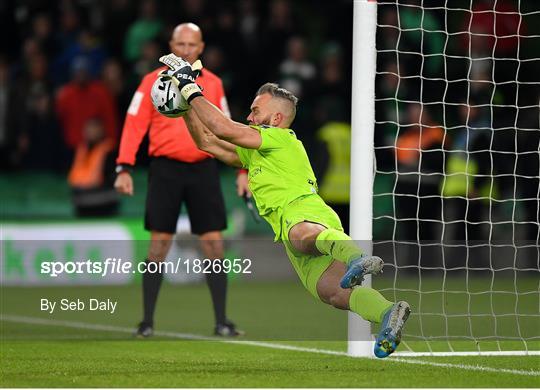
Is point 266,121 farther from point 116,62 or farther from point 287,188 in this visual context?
point 116,62

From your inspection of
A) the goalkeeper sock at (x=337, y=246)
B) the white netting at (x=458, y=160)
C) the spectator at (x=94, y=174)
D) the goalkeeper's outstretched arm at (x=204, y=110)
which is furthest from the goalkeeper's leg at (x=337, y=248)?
the spectator at (x=94, y=174)

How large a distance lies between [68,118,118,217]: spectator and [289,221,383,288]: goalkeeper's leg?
Result: 340 inches

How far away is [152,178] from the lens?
33.7 ft

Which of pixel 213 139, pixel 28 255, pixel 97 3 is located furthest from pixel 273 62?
pixel 213 139

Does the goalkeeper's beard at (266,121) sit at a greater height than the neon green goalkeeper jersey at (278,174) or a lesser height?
greater

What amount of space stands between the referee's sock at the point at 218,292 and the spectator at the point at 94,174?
5.97 meters

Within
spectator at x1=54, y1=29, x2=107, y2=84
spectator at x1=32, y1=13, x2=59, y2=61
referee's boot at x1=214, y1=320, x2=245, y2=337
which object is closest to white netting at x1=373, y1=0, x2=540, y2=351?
spectator at x1=54, y1=29, x2=107, y2=84

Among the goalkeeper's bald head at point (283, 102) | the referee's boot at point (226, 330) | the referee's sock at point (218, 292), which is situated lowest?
the referee's boot at point (226, 330)

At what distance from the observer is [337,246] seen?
7344mm

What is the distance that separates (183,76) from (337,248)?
1.31 metres

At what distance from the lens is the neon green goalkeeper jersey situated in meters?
7.85

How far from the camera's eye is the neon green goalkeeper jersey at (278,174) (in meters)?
7.85

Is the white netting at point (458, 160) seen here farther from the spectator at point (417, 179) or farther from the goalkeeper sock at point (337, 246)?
the goalkeeper sock at point (337, 246)

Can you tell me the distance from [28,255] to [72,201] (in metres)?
1.67
